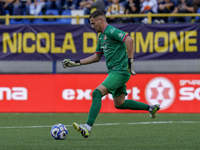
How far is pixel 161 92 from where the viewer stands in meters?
12.4

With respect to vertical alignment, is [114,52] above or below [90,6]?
above

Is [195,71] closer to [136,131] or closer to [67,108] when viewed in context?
[67,108]

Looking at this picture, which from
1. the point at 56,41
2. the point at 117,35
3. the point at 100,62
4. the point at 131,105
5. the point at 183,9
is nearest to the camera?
the point at 117,35

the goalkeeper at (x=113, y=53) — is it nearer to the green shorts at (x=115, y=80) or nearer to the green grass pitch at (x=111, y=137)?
the green shorts at (x=115, y=80)

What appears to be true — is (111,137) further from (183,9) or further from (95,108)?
(183,9)

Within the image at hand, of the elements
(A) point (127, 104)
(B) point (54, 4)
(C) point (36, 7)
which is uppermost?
(B) point (54, 4)

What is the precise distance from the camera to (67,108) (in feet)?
41.4

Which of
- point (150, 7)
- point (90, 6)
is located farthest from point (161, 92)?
point (90, 6)

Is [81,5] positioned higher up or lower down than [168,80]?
higher up

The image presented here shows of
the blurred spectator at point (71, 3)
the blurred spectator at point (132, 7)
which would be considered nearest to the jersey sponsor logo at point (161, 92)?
the blurred spectator at point (132, 7)

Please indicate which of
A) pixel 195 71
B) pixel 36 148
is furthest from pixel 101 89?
pixel 195 71

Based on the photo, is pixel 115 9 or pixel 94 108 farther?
pixel 115 9

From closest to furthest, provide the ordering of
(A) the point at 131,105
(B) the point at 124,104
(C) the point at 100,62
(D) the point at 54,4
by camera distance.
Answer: (B) the point at 124,104 < (A) the point at 131,105 < (C) the point at 100,62 < (D) the point at 54,4

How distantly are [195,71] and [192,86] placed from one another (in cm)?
97
